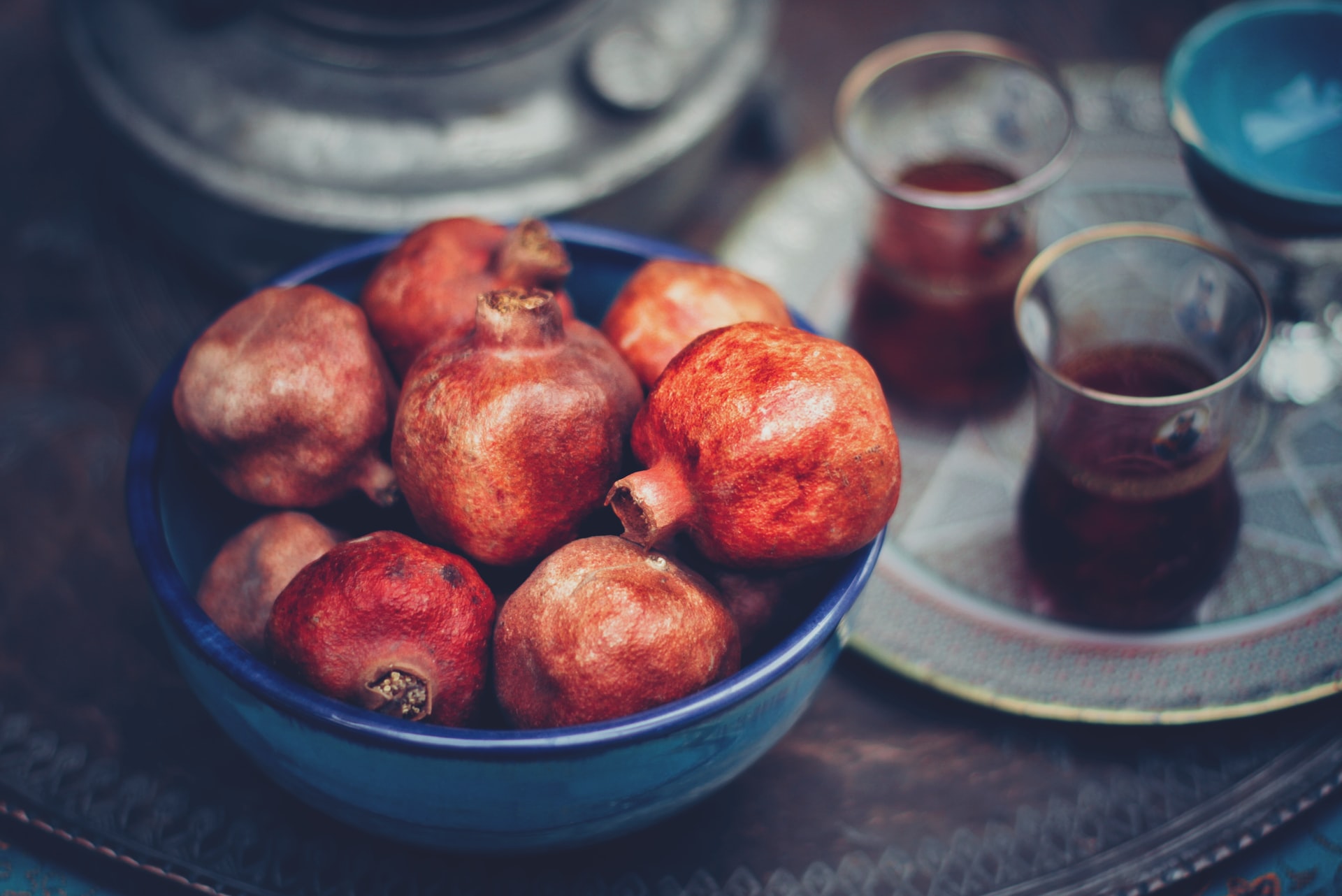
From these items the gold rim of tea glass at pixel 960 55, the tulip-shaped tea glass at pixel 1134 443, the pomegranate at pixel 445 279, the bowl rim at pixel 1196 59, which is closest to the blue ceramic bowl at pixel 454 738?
the pomegranate at pixel 445 279

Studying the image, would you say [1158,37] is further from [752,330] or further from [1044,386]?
[752,330]

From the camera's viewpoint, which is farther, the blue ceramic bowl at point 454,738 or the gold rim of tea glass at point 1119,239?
the gold rim of tea glass at point 1119,239

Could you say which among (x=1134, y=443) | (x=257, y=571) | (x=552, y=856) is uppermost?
(x=257, y=571)

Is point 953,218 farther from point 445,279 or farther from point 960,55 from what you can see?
point 445,279

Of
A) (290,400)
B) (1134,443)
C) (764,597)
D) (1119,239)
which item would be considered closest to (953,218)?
(1119,239)

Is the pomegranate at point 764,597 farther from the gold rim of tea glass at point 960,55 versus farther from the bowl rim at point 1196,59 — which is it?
the bowl rim at point 1196,59
